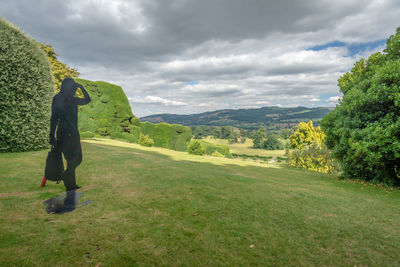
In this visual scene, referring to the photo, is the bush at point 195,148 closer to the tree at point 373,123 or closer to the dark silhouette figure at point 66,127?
the tree at point 373,123

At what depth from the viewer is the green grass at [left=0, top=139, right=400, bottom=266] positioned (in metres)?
3.53

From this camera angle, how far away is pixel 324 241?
4.41 meters

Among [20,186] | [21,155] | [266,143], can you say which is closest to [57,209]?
[20,186]

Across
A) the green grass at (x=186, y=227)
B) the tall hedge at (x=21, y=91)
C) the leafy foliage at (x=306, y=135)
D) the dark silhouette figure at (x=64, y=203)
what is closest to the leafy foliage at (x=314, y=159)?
the leafy foliage at (x=306, y=135)

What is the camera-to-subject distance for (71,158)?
686cm

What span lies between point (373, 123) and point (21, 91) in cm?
1838

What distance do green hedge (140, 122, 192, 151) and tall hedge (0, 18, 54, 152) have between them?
2505cm

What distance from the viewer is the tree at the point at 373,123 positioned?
9.10 meters

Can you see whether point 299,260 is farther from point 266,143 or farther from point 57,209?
point 266,143

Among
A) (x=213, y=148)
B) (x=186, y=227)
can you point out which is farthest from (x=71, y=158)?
(x=213, y=148)

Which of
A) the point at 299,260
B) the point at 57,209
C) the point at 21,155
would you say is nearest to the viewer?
the point at 299,260

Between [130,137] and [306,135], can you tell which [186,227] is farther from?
[306,135]

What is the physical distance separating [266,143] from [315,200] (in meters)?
81.8

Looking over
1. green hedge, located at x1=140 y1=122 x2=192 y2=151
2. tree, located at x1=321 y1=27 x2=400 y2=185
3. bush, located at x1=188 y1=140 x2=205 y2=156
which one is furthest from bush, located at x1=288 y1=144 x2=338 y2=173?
green hedge, located at x1=140 y1=122 x2=192 y2=151
